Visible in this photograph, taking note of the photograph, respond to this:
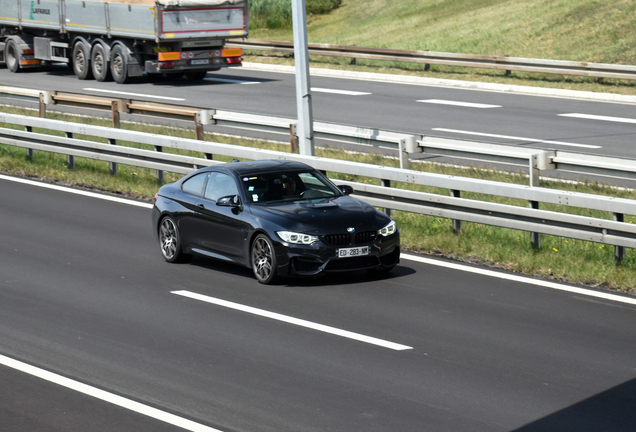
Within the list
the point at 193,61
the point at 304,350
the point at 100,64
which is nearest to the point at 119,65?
the point at 100,64

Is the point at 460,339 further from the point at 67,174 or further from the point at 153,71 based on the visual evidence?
the point at 153,71

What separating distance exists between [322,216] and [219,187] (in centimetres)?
169

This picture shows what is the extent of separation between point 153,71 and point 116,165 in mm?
14171

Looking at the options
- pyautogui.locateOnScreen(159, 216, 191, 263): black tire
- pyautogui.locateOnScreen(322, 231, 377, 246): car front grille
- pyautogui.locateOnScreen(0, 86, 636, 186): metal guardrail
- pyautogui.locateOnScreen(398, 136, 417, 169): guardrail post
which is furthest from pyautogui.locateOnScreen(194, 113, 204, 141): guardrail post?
pyautogui.locateOnScreen(322, 231, 377, 246): car front grille

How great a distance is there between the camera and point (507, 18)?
4000 centimetres

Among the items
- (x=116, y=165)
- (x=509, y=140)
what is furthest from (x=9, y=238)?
(x=509, y=140)

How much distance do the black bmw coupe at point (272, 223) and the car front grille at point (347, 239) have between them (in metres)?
0.01

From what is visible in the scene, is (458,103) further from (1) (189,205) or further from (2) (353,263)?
(2) (353,263)

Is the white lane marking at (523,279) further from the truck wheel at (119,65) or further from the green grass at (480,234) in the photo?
the truck wheel at (119,65)

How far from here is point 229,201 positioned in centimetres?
1141

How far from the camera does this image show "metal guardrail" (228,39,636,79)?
29.5 metres

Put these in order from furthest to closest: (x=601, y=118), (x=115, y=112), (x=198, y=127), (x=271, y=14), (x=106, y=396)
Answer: (x=271, y=14), (x=601, y=118), (x=115, y=112), (x=198, y=127), (x=106, y=396)

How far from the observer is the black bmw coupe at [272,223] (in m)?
10.7

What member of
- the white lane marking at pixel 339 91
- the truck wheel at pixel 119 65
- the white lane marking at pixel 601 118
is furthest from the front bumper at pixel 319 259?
the truck wheel at pixel 119 65
